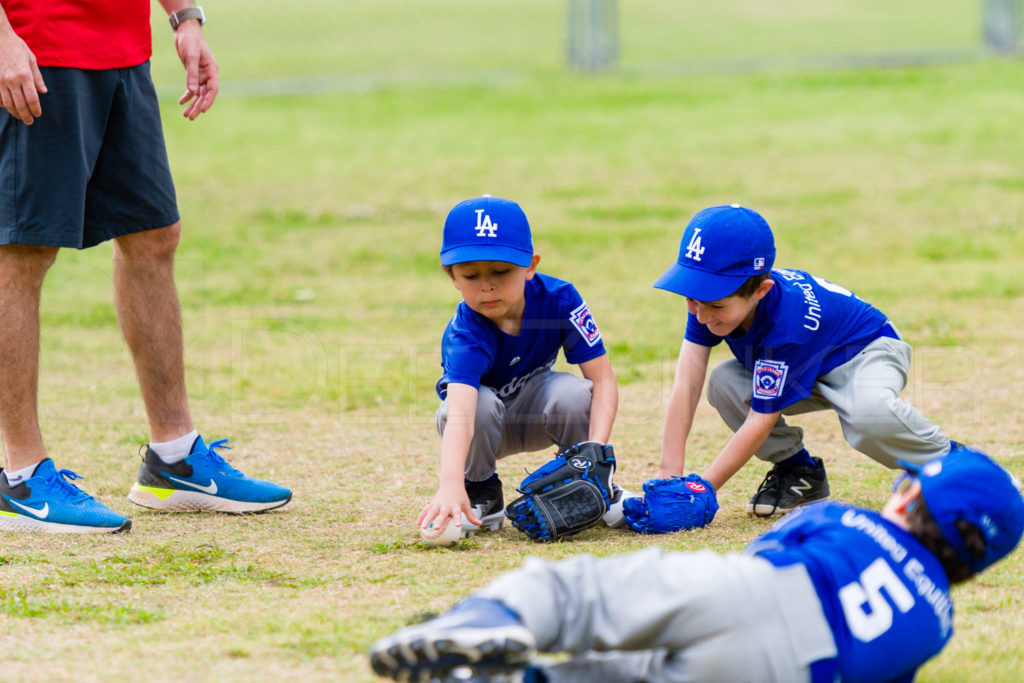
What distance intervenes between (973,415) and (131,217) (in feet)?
10.9

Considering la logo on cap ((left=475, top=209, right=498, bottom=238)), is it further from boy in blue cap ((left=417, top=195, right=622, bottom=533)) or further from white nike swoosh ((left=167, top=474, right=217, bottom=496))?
white nike swoosh ((left=167, top=474, right=217, bottom=496))

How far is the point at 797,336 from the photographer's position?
3.77m

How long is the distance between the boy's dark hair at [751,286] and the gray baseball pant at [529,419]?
0.58m

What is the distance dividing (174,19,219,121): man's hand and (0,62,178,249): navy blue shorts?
21cm

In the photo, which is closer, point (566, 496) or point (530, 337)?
point (566, 496)

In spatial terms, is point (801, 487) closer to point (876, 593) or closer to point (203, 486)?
point (876, 593)

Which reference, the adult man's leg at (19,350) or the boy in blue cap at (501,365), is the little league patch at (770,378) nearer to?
the boy in blue cap at (501,365)

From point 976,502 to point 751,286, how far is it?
139cm

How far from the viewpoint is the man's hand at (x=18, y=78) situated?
11.6 feet

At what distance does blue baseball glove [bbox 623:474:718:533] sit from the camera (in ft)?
12.1

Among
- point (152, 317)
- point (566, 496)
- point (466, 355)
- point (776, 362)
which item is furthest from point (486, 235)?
point (152, 317)

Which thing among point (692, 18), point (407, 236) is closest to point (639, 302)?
point (407, 236)

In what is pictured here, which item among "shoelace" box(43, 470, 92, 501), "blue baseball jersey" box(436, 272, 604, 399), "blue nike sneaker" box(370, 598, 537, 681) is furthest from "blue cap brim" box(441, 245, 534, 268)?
"blue nike sneaker" box(370, 598, 537, 681)

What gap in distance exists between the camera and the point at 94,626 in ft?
9.91
